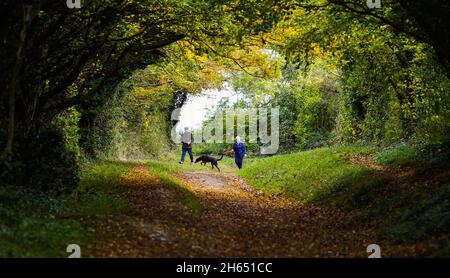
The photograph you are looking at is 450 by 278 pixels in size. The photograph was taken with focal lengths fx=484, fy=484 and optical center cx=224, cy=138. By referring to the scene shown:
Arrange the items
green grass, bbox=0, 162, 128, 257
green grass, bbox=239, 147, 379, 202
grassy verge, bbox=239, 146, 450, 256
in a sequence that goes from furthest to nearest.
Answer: green grass, bbox=239, 147, 379, 202 → grassy verge, bbox=239, 146, 450, 256 → green grass, bbox=0, 162, 128, 257

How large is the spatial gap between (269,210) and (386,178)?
12.4 ft

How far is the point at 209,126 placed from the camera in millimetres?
52406

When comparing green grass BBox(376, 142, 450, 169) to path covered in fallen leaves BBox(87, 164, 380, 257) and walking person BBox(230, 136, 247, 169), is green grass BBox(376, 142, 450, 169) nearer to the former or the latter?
path covered in fallen leaves BBox(87, 164, 380, 257)

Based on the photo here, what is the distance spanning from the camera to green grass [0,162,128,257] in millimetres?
7762

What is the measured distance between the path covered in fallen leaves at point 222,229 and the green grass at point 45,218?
0.48 m

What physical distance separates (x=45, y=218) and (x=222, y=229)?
13.8 feet

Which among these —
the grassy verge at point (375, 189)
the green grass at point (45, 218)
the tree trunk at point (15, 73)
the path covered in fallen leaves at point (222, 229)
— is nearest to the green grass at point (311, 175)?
the grassy verge at point (375, 189)

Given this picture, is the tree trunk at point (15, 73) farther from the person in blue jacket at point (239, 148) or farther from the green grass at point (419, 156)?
the person in blue jacket at point (239, 148)

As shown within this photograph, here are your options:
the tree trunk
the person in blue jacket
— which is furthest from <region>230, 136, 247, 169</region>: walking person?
the tree trunk

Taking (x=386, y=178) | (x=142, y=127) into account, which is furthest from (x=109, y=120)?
(x=386, y=178)

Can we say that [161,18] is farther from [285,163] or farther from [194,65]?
[285,163]

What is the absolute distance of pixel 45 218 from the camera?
9.47 metres

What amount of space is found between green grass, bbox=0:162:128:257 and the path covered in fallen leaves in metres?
0.48

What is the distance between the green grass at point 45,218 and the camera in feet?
25.5
